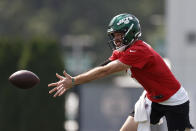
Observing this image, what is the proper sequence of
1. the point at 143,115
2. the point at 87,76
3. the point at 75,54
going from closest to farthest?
1. the point at 87,76
2. the point at 143,115
3. the point at 75,54

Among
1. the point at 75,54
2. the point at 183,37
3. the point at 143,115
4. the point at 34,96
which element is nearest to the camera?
the point at 143,115

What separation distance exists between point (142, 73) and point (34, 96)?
23.9ft

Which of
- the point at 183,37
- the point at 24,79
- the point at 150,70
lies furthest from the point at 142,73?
the point at 183,37

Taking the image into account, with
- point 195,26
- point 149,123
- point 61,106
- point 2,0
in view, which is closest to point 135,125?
point 149,123

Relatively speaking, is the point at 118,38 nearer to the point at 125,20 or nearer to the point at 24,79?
the point at 125,20

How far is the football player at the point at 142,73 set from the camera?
765 centimetres

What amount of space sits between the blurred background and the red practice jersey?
3.61 metres

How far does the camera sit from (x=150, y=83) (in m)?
7.93

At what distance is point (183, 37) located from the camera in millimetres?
24703

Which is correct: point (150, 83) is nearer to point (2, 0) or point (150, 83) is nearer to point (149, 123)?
point (149, 123)

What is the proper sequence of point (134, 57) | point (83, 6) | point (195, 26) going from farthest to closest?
point (83, 6), point (195, 26), point (134, 57)

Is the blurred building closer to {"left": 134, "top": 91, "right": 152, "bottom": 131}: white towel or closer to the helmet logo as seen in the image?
{"left": 134, "top": 91, "right": 152, "bottom": 131}: white towel

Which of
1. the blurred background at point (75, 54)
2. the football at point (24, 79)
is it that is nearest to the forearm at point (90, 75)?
the football at point (24, 79)

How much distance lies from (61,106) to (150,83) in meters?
7.28
